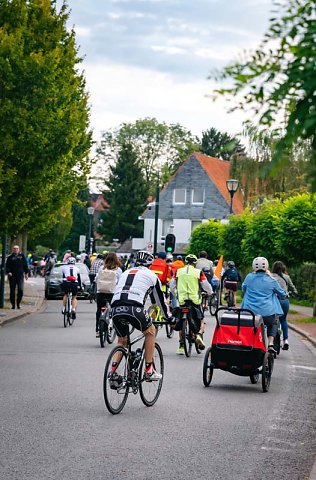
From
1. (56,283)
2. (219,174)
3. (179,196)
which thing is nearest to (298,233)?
(56,283)

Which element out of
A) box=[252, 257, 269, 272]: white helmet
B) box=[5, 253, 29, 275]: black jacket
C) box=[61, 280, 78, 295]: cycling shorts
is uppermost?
box=[252, 257, 269, 272]: white helmet

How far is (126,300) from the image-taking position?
11180mm

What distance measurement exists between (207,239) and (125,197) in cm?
→ 4678

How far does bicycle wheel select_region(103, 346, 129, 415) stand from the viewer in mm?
10648

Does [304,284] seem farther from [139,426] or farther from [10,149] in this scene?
[139,426]

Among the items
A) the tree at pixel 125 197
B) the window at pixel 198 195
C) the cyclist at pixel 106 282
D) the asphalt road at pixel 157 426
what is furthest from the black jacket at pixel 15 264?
the tree at pixel 125 197

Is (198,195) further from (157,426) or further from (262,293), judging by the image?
(157,426)

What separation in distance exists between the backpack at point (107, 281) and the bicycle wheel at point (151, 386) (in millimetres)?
8218

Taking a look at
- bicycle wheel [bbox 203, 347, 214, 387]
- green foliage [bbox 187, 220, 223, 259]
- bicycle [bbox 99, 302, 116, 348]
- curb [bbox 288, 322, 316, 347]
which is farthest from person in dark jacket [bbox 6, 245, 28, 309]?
green foliage [bbox 187, 220, 223, 259]

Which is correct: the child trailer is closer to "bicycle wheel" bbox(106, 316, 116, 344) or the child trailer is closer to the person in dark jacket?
"bicycle wheel" bbox(106, 316, 116, 344)

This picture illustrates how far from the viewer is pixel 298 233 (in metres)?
34.6

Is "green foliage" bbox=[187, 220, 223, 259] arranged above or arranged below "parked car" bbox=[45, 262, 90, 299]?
above

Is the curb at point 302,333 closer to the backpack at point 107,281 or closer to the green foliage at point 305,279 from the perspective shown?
the backpack at point 107,281

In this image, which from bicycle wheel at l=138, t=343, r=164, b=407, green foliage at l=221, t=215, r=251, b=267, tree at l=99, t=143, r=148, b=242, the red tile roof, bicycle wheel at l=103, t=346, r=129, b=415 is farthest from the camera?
tree at l=99, t=143, r=148, b=242
